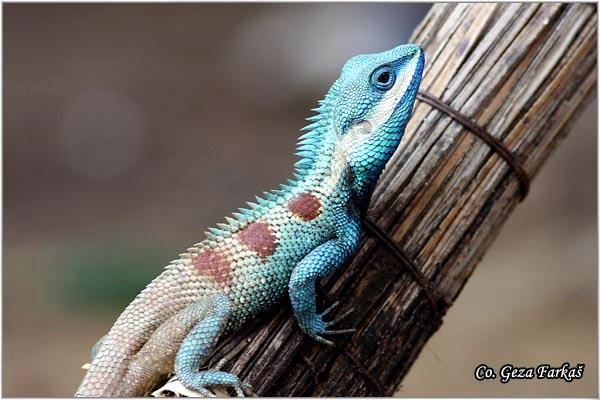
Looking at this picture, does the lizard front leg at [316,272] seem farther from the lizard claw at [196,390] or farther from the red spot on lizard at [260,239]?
the lizard claw at [196,390]

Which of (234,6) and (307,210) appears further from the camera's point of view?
(234,6)

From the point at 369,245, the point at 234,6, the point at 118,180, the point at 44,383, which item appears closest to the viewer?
the point at 369,245

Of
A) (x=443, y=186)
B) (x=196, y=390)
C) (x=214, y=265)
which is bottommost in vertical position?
(x=196, y=390)

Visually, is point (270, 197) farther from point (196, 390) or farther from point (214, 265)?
point (196, 390)

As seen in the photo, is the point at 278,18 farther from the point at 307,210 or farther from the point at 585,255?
the point at 307,210

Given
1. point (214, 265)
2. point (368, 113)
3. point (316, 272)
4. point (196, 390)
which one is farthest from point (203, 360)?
point (368, 113)

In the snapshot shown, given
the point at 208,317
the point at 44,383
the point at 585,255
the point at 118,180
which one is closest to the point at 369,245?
the point at 208,317

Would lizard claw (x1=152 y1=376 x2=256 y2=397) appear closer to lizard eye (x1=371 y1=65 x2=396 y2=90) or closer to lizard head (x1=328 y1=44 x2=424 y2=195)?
lizard head (x1=328 y1=44 x2=424 y2=195)
